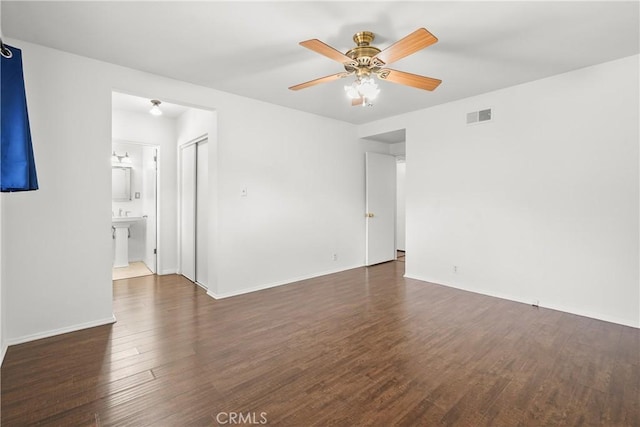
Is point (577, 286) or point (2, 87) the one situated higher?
point (2, 87)

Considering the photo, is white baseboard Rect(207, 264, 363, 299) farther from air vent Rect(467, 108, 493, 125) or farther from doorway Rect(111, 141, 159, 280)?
air vent Rect(467, 108, 493, 125)

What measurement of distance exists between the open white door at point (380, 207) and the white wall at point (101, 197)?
1152mm

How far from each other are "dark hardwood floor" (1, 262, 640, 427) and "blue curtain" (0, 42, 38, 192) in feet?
4.51

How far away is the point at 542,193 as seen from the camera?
344 cm

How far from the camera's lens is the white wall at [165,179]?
479 cm

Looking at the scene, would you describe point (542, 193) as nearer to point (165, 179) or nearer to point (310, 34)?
point (310, 34)

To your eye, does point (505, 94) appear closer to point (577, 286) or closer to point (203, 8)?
point (577, 286)

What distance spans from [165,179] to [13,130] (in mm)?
3169

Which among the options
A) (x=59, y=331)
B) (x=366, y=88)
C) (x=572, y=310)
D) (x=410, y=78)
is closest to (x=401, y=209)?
(x=572, y=310)

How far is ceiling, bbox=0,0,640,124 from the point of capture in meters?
2.12

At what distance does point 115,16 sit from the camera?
221 cm

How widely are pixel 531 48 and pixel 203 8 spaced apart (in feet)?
9.25

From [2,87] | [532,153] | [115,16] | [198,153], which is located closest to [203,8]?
[115,16]

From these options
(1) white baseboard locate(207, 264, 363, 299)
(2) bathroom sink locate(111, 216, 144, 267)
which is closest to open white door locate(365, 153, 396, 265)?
(1) white baseboard locate(207, 264, 363, 299)
